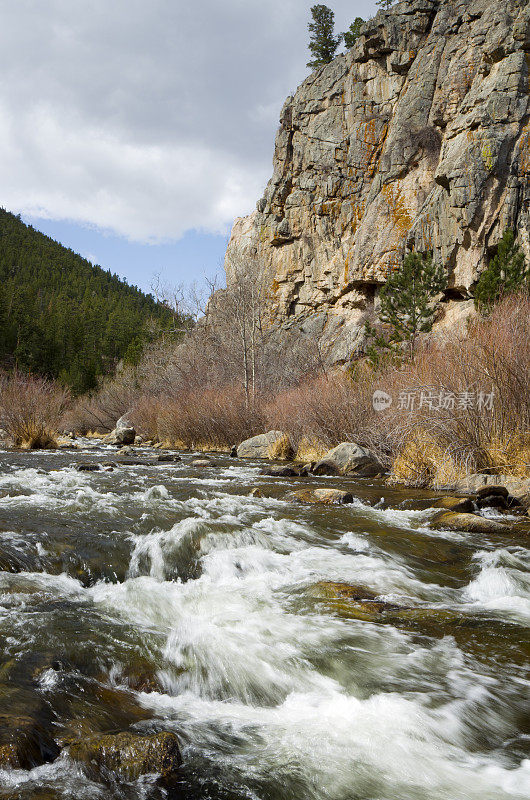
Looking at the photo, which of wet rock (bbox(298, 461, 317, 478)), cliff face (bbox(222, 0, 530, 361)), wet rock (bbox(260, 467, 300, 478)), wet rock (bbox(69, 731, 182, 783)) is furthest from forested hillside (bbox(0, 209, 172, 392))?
wet rock (bbox(69, 731, 182, 783))

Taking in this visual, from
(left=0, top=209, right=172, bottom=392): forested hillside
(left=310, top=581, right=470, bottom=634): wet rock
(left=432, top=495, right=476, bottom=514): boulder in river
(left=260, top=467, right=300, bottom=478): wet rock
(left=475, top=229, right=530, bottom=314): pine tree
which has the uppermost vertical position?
(left=0, top=209, right=172, bottom=392): forested hillside

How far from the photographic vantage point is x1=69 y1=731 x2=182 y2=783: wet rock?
195 cm

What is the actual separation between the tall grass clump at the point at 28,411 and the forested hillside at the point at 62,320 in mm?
24594

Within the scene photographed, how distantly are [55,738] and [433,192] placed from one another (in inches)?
1327

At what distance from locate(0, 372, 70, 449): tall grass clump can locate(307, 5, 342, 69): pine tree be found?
4395 centimetres

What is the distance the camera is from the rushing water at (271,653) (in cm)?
210

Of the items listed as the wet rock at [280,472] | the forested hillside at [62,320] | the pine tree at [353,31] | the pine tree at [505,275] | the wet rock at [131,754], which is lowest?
the wet rock at [131,754]

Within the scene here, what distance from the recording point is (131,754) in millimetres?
1981

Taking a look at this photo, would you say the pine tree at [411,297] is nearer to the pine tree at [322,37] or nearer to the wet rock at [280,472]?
the wet rock at [280,472]

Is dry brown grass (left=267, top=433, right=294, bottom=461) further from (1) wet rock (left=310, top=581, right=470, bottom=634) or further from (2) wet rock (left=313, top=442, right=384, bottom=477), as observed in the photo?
(1) wet rock (left=310, top=581, right=470, bottom=634)

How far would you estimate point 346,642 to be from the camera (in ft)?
10.3

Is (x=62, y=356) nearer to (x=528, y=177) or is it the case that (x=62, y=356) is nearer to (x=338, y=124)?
(x=338, y=124)

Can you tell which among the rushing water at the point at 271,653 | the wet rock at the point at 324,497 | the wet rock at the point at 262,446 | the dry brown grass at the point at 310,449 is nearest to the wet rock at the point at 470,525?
the rushing water at the point at 271,653

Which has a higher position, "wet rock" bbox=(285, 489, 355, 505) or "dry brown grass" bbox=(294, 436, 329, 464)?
"dry brown grass" bbox=(294, 436, 329, 464)
